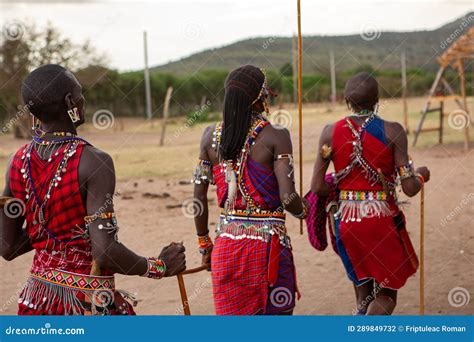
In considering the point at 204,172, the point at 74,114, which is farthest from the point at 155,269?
the point at 204,172

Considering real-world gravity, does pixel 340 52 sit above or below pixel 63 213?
above

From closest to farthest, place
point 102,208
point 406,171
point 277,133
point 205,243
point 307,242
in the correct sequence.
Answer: point 102,208
point 277,133
point 205,243
point 406,171
point 307,242

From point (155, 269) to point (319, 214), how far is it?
1.95m

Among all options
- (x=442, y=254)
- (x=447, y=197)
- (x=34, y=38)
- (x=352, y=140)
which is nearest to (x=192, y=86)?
(x=34, y=38)

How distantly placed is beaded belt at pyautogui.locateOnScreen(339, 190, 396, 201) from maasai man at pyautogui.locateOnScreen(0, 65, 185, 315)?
1757mm

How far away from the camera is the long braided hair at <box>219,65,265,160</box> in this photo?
135 inches

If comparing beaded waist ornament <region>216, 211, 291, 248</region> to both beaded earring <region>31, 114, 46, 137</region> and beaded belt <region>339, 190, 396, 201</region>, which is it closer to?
beaded belt <region>339, 190, 396, 201</region>

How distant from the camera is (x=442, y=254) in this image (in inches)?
283

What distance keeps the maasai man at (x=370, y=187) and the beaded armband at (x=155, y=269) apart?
167 centimetres

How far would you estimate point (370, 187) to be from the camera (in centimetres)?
423

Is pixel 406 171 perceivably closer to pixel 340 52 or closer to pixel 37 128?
pixel 37 128

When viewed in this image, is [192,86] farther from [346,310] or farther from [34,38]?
[346,310]

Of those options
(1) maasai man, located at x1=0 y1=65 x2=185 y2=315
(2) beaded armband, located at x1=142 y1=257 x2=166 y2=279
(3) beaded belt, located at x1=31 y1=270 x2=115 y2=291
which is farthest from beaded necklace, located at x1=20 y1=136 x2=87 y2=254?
(2) beaded armband, located at x1=142 y1=257 x2=166 y2=279

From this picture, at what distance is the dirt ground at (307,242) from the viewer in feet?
19.2
